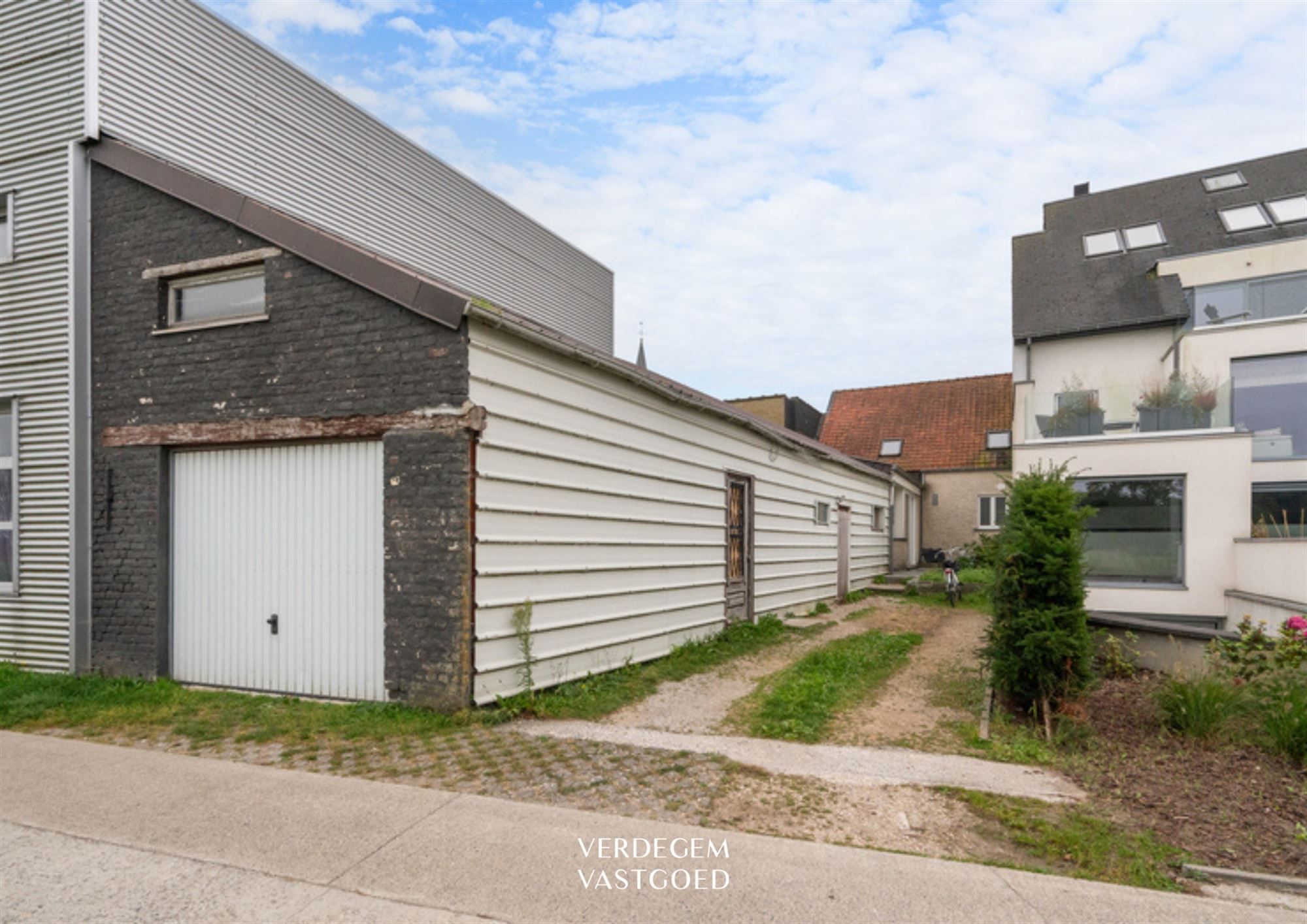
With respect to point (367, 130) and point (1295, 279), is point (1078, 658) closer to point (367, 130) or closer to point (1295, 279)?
point (367, 130)

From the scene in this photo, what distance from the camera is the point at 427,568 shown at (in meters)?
6.67

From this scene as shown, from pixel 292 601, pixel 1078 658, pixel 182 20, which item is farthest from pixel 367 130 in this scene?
pixel 1078 658

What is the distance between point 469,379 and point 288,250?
2481 mm

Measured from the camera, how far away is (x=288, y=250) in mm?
7395

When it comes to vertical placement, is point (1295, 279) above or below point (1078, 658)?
above

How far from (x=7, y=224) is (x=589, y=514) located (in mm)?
8041

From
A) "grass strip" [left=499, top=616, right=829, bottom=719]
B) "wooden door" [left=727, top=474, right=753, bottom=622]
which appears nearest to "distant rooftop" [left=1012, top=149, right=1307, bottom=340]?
"wooden door" [left=727, top=474, right=753, bottom=622]

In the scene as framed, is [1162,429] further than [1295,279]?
No

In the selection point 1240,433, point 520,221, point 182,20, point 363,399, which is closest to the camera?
point 363,399

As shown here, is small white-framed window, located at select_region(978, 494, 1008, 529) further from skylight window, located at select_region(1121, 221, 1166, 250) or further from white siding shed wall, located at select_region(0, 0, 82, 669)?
white siding shed wall, located at select_region(0, 0, 82, 669)

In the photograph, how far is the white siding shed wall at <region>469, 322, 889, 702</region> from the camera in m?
6.89

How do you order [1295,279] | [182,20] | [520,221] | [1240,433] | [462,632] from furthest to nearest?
[520,221] < [1295,279] < [1240,433] < [182,20] < [462,632]

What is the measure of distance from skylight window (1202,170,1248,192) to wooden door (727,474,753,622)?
17.3 metres

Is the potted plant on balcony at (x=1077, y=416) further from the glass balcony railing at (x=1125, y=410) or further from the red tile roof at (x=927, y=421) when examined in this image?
the red tile roof at (x=927, y=421)
